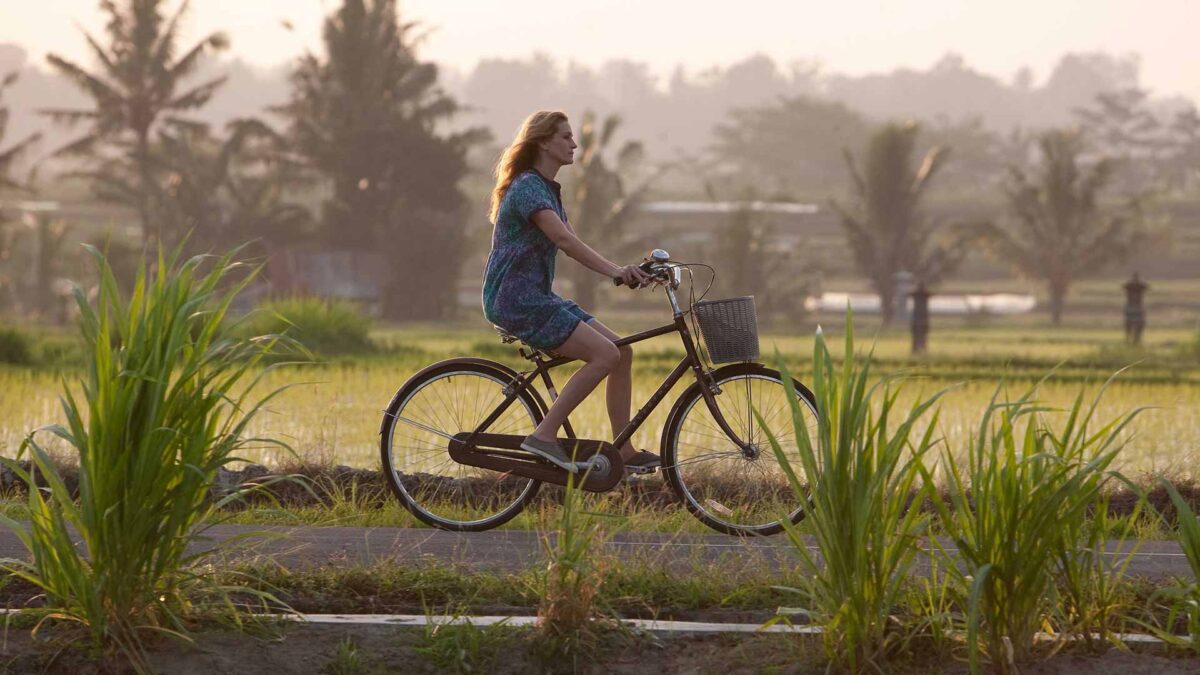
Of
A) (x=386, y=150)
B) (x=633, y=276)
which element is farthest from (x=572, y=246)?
(x=386, y=150)

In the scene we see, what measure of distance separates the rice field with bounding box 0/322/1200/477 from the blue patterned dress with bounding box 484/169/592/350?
3.04 ft

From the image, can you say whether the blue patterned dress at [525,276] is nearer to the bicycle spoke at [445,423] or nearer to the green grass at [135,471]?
the bicycle spoke at [445,423]

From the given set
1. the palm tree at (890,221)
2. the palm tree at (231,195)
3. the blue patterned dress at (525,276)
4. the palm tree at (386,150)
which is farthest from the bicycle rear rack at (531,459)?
the palm tree at (231,195)

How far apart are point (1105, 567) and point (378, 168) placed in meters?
43.1

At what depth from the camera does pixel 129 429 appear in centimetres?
429

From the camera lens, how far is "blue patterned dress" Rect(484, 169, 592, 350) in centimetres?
629

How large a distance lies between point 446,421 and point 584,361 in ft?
2.75

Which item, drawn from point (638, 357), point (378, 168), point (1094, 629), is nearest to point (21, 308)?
point (378, 168)

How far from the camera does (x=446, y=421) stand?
6801mm

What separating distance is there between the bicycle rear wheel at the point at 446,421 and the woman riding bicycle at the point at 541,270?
0.95 feet

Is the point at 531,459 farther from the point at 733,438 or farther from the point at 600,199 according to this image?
the point at 600,199

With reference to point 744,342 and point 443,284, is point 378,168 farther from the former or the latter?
point 744,342

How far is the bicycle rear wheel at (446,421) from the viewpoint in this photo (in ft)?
21.8

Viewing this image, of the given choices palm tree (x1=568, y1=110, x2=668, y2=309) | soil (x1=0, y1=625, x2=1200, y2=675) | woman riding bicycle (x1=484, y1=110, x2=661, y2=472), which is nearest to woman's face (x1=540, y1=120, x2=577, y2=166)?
woman riding bicycle (x1=484, y1=110, x2=661, y2=472)
